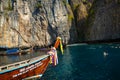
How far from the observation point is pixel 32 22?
13262 centimetres

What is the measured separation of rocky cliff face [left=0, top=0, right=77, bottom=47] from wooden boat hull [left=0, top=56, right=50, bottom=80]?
265 ft

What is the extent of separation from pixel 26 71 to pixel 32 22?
98.9 m

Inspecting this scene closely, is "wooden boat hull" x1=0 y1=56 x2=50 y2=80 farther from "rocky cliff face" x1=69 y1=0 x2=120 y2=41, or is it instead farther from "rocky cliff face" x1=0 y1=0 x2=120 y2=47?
"rocky cliff face" x1=69 y1=0 x2=120 y2=41

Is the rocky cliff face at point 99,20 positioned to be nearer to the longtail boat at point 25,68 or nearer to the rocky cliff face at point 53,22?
the rocky cliff face at point 53,22

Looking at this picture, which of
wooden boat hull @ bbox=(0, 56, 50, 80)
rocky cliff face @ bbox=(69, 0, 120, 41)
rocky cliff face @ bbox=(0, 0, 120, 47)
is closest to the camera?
wooden boat hull @ bbox=(0, 56, 50, 80)

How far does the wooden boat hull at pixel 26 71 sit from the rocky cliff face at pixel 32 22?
80.8 meters

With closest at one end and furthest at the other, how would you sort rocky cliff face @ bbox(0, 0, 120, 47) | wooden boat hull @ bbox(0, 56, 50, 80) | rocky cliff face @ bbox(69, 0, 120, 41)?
1. wooden boat hull @ bbox(0, 56, 50, 80)
2. rocky cliff face @ bbox(0, 0, 120, 47)
3. rocky cliff face @ bbox(69, 0, 120, 41)

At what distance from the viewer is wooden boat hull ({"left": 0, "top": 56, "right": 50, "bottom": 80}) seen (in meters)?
32.7

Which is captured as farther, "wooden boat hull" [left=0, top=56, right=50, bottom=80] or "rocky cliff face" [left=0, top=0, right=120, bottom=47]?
"rocky cliff face" [left=0, top=0, right=120, bottom=47]

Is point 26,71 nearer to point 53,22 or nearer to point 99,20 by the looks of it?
point 53,22

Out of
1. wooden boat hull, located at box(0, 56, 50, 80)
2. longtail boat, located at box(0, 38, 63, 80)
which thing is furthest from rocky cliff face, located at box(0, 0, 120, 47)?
longtail boat, located at box(0, 38, 63, 80)

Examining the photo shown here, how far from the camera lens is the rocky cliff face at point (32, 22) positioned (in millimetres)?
119500

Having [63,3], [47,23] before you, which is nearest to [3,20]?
[47,23]

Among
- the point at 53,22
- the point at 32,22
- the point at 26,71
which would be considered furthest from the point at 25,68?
the point at 53,22
